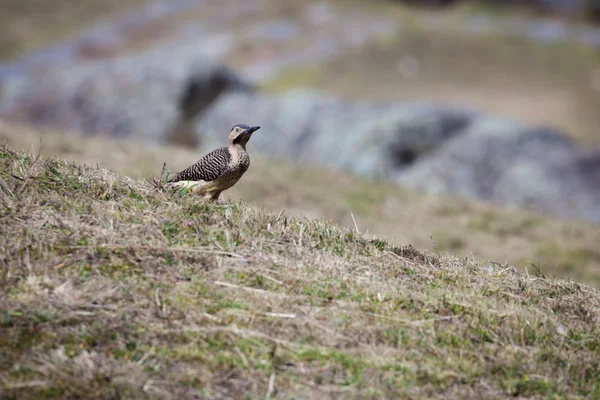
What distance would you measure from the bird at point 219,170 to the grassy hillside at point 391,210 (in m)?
7.51

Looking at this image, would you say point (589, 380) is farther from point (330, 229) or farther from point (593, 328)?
point (330, 229)

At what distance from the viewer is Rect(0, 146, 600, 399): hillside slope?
459cm

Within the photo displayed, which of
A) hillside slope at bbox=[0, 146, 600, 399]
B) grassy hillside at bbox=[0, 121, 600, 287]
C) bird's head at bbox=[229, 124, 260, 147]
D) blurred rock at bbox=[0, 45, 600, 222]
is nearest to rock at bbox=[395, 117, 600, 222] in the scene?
blurred rock at bbox=[0, 45, 600, 222]

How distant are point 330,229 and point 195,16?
5494 centimetres

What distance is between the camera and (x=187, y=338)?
4.84 m

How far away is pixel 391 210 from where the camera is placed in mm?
18438

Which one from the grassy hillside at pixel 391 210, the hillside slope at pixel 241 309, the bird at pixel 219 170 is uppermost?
the grassy hillside at pixel 391 210

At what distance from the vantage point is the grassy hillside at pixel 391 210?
15984 millimetres

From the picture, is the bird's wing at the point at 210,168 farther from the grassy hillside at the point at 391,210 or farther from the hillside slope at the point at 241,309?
the grassy hillside at the point at 391,210

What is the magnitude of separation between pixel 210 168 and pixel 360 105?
924 inches

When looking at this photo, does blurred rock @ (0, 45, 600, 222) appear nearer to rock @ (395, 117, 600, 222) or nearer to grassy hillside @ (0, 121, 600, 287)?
rock @ (395, 117, 600, 222)

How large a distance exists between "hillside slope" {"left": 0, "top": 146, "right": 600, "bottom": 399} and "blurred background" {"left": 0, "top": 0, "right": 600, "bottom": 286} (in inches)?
41.2

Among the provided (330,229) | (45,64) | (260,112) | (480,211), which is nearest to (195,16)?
(45,64)

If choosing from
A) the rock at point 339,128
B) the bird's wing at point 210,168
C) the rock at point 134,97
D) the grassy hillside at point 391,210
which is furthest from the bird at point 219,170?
the rock at point 134,97
